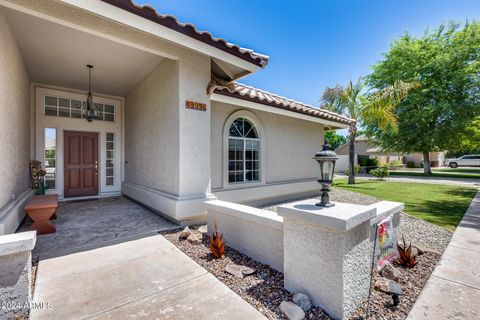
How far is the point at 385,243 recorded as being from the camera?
3.41 metres

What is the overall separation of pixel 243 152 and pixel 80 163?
6699mm

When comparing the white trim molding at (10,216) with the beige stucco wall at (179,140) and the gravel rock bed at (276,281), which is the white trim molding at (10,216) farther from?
the beige stucco wall at (179,140)

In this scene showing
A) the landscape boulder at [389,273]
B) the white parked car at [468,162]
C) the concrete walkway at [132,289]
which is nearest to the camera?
the concrete walkway at [132,289]

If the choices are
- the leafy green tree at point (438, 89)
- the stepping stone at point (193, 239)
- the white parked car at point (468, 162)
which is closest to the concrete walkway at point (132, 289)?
the stepping stone at point (193, 239)

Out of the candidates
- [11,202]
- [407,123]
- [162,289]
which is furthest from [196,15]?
[407,123]

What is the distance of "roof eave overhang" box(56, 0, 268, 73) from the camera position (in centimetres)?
377

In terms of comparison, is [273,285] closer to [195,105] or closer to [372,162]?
[195,105]

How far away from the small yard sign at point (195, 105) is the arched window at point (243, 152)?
74.6 inches

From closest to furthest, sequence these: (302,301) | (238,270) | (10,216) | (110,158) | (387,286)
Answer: (302,301) < (387,286) < (238,270) < (10,216) < (110,158)

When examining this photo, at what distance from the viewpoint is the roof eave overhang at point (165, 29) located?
12.4 ft

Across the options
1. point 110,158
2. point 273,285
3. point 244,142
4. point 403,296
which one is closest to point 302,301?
point 273,285

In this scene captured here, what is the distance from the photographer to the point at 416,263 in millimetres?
3740

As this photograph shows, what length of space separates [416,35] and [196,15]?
1116 inches

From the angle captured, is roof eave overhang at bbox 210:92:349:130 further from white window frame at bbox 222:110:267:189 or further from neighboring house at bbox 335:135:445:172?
neighboring house at bbox 335:135:445:172
